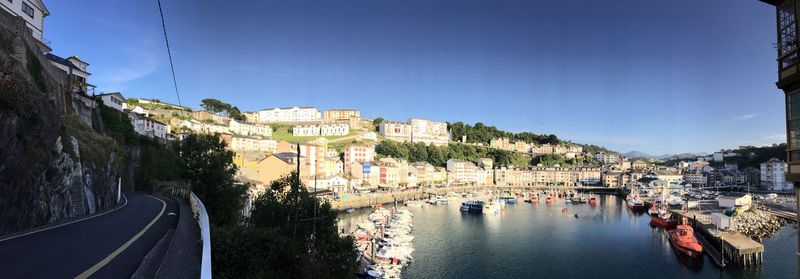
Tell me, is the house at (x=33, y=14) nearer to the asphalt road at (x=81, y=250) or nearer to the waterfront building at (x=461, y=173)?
the asphalt road at (x=81, y=250)

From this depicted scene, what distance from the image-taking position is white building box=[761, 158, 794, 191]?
2980 inches

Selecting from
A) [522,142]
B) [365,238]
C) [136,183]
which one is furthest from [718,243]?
[522,142]

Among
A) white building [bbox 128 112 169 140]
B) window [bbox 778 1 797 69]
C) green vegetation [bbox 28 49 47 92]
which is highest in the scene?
white building [bbox 128 112 169 140]

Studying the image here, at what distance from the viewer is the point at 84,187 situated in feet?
43.6

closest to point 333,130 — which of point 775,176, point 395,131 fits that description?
point 395,131

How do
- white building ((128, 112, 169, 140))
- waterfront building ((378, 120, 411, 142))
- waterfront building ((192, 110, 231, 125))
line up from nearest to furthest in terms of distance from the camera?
1. white building ((128, 112, 169, 140))
2. waterfront building ((192, 110, 231, 125))
3. waterfront building ((378, 120, 411, 142))

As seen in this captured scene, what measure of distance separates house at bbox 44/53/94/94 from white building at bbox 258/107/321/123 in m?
78.4

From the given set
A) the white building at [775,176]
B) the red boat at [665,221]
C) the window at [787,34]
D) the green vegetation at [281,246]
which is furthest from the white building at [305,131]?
the window at [787,34]

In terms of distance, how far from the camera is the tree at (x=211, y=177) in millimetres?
14898

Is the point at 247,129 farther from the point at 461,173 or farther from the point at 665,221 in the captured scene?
the point at 665,221

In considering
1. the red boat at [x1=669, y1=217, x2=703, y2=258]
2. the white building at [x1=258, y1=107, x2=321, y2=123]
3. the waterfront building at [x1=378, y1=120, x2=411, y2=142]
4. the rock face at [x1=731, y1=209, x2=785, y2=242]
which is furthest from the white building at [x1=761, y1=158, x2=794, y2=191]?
the white building at [x1=258, y1=107, x2=321, y2=123]

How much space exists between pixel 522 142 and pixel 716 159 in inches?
2328

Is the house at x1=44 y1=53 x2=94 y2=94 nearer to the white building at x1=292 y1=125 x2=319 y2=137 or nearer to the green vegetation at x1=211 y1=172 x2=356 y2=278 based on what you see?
the green vegetation at x1=211 y1=172 x2=356 y2=278

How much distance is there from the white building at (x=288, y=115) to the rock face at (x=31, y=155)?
3881 inches
